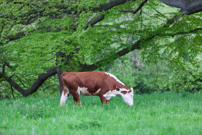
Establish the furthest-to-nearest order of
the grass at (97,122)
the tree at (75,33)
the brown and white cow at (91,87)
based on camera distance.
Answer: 1. the tree at (75,33)
2. the brown and white cow at (91,87)
3. the grass at (97,122)

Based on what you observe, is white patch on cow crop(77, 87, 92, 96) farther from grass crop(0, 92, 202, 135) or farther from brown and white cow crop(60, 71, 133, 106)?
grass crop(0, 92, 202, 135)

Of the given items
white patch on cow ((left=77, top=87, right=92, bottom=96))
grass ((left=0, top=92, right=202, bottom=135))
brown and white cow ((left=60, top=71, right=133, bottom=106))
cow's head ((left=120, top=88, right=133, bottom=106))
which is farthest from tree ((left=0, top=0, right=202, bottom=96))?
grass ((left=0, top=92, right=202, bottom=135))

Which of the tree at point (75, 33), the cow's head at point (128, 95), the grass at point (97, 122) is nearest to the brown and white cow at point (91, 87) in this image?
the cow's head at point (128, 95)

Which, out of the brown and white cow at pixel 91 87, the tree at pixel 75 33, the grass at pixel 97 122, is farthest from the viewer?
the tree at pixel 75 33

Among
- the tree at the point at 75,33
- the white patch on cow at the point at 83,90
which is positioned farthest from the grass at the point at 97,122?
the tree at the point at 75,33

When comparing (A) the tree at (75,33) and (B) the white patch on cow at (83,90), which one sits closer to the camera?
(B) the white patch on cow at (83,90)

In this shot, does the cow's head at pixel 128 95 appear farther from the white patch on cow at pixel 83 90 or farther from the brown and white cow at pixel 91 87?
the white patch on cow at pixel 83 90

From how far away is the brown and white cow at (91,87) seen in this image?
28.1ft

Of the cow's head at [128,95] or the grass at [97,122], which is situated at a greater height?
the grass at [97,122]

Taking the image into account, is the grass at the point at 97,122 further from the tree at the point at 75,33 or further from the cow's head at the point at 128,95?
the tree at the point at 75,33

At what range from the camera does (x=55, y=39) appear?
11.6 m

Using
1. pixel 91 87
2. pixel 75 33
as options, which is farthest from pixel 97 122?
pixel 75 33

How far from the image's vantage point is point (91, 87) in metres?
8.64

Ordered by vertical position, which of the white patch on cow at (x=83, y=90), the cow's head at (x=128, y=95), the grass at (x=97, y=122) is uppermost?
the grass at (x=97, y=122)
